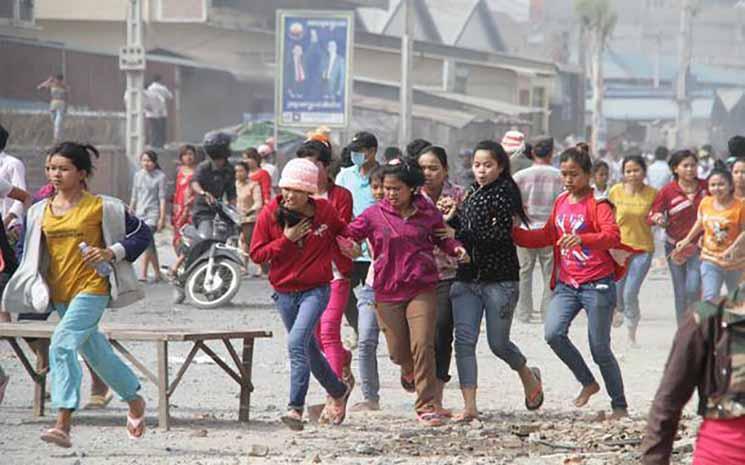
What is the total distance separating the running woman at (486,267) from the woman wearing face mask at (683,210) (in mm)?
4387

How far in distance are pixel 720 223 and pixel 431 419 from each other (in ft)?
13.3

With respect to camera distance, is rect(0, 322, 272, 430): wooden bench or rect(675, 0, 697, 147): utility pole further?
rect(675, 0, 697, 147): utility pole

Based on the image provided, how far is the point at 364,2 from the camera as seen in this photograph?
64.1 metres

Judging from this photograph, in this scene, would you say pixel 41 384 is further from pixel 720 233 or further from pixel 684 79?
pixel 684 79

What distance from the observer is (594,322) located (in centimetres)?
960

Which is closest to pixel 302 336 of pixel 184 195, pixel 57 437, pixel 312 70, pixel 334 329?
pixel 334 329

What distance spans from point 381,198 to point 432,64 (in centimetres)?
4704

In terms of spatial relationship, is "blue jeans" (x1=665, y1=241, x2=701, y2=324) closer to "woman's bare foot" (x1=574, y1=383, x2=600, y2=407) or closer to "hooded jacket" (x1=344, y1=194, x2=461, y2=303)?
"woman's bare foot" (x1=574, y1=383, x2=600, y2=407)

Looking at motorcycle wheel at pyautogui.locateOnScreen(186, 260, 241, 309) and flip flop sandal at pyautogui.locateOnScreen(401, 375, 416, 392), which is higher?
motorcycle wheel at pyautogui.locateOnScreen(186, 260, 241, 309)

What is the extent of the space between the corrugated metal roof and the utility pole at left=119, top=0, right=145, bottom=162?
6153 cm

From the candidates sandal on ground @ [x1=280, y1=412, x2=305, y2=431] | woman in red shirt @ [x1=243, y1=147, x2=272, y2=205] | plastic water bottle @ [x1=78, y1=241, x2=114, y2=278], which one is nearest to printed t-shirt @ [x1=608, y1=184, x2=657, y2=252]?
sandal on ground @ [x1=280, y1=412, x2=305, y2=431]

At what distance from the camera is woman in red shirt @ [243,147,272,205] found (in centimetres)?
1925

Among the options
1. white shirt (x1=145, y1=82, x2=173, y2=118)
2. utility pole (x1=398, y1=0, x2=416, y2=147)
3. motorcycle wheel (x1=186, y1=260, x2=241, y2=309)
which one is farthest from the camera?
utility pole (x1=398, y1=0, x2=416, y2=147)

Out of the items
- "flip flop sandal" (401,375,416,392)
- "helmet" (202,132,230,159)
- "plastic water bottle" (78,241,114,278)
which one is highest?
"helmet" (202,132,230,159)
